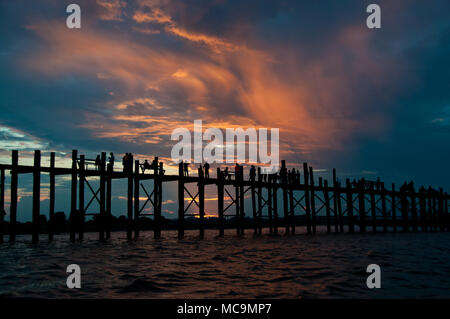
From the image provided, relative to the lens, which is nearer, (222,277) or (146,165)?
(222,277)

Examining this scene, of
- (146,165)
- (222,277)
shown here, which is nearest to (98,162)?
(146,165)

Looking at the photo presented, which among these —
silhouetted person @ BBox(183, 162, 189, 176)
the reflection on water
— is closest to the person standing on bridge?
silhouetted person @ BBox(183, 162, 189, 176)

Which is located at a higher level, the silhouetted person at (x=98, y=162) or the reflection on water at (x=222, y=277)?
the silhouetted person at (x=98, y=162)

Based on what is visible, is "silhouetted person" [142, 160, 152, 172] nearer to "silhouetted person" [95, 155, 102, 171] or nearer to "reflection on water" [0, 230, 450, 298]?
"silhouetted person" [95, 155, 102, 171]

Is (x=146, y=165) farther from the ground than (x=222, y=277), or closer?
farther from the ground

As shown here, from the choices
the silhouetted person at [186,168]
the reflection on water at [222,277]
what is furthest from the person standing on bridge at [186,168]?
the reflection on water at [222,277]

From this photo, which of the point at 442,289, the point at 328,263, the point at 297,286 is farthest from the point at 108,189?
the point at 442,289

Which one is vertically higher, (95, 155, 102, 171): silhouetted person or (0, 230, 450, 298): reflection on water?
(95, 155, 102, 171): silhouetted person

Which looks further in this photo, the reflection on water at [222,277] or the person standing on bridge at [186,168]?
the person standing on bridge at [186,168]

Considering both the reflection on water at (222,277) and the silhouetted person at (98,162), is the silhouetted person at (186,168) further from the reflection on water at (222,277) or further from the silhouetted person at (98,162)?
the reflection on water at (222,277)

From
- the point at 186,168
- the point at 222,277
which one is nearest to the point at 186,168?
the point at 186,168

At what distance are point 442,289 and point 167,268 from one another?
24.3 feet

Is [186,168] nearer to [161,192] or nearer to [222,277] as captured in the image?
[161,192]
